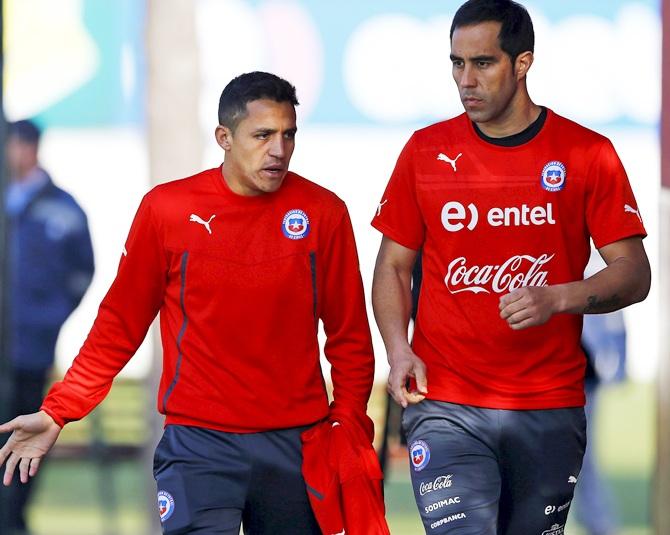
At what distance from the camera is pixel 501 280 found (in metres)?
4.95

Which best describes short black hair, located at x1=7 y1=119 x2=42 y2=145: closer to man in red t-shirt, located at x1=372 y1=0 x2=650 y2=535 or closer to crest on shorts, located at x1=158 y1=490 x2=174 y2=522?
man in red t-shirt, located at x1=372 y1=0 x2=650 y2=535

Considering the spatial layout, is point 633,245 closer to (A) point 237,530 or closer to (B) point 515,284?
(B) point 515,284

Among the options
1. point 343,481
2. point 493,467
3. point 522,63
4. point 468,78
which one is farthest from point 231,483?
point 522,63

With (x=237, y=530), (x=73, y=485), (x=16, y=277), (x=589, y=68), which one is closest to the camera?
(x=237, y=530)

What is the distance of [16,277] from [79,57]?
63.2 inches

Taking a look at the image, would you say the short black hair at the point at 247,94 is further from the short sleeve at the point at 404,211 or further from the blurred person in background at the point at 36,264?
the blurred person in background at the point at 36,264

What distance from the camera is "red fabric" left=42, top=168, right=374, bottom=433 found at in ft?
15.9

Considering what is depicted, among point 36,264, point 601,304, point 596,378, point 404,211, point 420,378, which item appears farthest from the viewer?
point 36,264

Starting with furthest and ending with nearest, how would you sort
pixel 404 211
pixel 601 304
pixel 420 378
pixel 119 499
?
pixel 119 499
pixel 404 211
pixel 420 378
pixel 601 304

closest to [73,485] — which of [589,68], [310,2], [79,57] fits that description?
[79,57]

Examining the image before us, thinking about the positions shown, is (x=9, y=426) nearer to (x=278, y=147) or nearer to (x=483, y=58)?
(x=278, y=147)

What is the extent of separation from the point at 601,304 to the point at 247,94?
4.15 feet

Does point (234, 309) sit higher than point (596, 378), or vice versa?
point (234, 309)

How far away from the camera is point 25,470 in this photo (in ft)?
15.9
